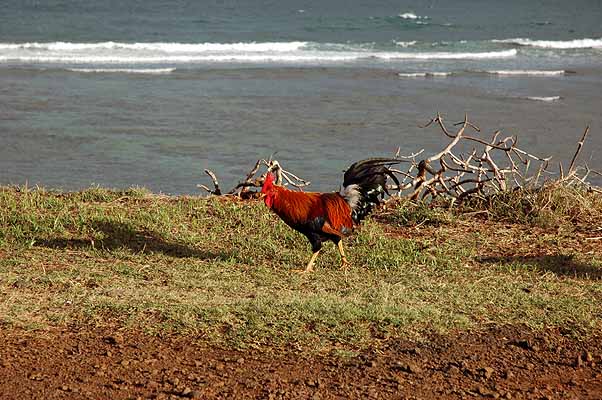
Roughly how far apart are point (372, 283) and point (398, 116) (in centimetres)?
1101

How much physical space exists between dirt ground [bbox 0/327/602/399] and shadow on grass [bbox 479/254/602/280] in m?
1.76

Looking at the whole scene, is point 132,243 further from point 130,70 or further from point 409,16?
point 409,16

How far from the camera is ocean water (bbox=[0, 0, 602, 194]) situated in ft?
46.0

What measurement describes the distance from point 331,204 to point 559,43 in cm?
3259

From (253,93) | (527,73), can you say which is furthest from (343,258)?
(527,73)

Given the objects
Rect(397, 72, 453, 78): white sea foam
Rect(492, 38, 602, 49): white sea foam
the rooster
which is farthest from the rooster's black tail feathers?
Rect(492, 38, 602, 49): white sea foam

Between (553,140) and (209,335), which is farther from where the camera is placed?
(553,140)

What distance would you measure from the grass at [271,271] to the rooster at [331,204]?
0.96 ft

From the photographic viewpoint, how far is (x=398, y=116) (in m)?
17.9

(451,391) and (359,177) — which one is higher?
(359,177)

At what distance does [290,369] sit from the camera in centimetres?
544

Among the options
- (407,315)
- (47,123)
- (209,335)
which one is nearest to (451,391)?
(407,315)

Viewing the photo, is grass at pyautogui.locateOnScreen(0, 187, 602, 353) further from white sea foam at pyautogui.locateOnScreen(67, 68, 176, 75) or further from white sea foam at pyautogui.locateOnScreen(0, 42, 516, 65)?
white sea foam at pyautogui.locateOnScreen(0, 42, 516, 65)

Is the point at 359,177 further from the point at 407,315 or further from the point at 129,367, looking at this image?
the point at 129,367
